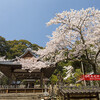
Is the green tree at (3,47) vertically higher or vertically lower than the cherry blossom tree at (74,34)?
higher

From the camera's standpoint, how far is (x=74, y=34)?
33.7 feet

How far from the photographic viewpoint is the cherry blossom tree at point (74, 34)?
342 inches

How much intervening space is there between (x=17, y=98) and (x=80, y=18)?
27.5 ft

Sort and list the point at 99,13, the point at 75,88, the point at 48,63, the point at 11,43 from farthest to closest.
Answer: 1. the point at 11,43
2. the point at 48,63
3. the point at 99,13
4. the point at 75,88

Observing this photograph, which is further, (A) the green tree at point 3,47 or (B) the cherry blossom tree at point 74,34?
(A) the green tree at point 3,47

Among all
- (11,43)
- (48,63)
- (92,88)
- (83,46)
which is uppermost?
(11,43)

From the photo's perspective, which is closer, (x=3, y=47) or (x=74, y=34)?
(x=74, y=34)

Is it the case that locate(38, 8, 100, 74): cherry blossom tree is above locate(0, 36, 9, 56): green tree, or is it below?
below

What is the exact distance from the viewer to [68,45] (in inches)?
385

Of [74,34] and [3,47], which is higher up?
[3,47]

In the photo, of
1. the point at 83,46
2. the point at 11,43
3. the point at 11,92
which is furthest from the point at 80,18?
the point at 11,43

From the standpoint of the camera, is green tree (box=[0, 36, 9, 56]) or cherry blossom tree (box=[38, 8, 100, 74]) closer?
cherry blossom tree (box=[38, 8, 100, 74])

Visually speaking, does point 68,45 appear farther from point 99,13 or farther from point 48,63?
point 99,13

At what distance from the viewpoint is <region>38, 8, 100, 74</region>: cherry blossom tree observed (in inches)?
342
